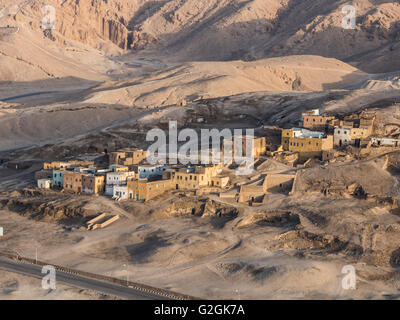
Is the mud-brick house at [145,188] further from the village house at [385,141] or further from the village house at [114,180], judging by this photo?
the village house at [385,141]

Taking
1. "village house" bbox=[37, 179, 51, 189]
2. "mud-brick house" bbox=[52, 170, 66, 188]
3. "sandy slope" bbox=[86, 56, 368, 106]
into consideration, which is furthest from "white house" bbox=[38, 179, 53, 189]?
"sandy slope" bbox=[86, 56, 368, 106]

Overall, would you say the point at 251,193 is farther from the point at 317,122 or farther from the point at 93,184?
the point at 317,122

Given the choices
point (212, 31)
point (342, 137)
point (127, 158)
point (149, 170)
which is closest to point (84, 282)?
point (149, 170)

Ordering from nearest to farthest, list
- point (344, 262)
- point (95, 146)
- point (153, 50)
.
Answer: point (344, 262)
point (95, 146)
point (153, 50)

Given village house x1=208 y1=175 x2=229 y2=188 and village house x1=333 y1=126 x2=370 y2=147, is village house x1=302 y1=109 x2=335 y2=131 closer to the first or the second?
village house x1=333 y1=126 x2=370 y2=147

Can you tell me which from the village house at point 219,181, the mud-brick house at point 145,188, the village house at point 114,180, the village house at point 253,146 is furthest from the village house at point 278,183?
the village house at point 114,180
